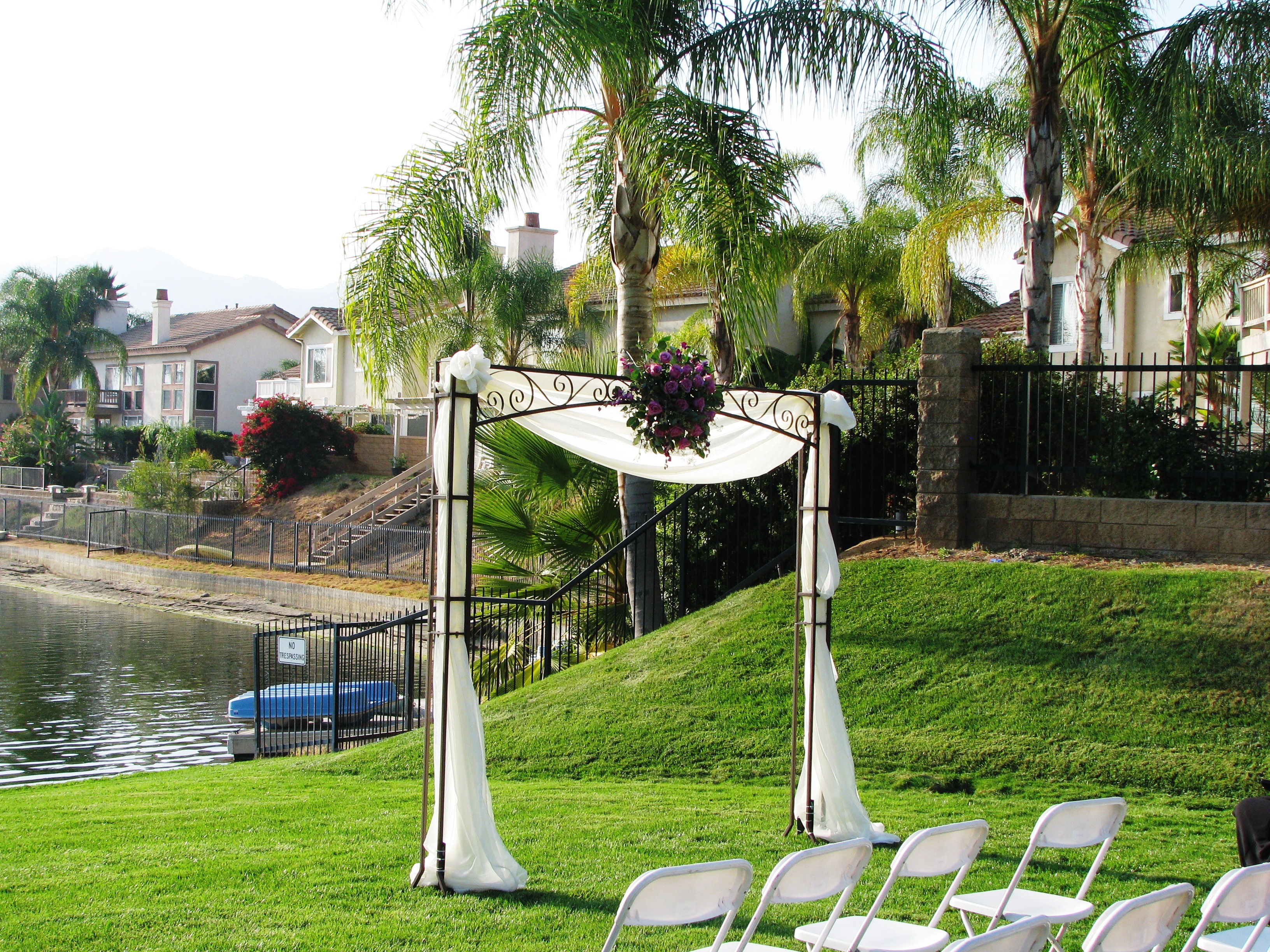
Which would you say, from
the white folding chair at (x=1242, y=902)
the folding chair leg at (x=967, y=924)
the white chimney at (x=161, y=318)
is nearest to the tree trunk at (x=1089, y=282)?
the folding chair leg at (x=967, y=924)

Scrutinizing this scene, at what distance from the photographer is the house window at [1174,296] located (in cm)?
2683

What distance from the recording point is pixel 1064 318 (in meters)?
29.1

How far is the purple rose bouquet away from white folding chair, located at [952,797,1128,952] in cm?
308

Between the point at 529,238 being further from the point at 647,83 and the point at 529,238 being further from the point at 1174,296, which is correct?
the point at 647,83

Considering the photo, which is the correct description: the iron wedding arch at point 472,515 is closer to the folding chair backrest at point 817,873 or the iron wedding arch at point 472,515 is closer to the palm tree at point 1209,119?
the folding chair backrest at point 817,873

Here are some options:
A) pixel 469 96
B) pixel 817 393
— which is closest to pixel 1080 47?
pixel 469 96

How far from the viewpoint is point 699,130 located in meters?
12.2

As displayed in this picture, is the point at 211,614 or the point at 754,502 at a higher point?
the point at 754,502

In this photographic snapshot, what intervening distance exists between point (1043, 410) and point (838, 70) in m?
4.56

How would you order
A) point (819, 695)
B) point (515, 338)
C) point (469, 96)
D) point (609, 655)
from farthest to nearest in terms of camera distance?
point (515, 338) < point (609, 655) < point (469, 96) < point (819, 695)

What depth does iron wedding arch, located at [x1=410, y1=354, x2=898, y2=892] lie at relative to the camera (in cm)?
630

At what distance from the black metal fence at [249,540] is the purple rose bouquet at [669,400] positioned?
21.4 metres

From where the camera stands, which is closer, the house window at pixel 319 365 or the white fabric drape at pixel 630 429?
the white fabric drape at pixel 630 429

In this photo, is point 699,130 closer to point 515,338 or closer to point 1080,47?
point 1080,47
